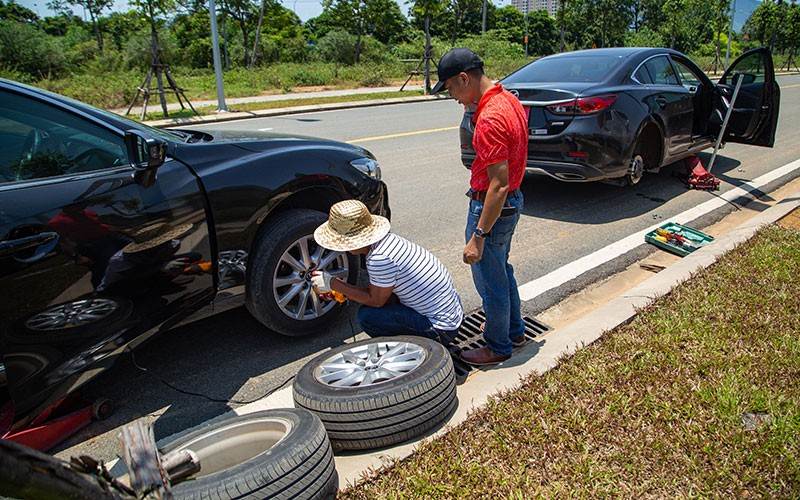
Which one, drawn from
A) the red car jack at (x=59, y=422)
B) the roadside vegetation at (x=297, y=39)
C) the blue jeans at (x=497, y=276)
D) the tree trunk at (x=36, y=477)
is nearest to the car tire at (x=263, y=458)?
the tree trunk at (x=36, y=477)

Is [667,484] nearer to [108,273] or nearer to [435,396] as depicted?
[435,396]

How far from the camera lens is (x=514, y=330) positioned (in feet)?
11.8

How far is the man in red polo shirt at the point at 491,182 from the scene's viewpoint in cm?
288

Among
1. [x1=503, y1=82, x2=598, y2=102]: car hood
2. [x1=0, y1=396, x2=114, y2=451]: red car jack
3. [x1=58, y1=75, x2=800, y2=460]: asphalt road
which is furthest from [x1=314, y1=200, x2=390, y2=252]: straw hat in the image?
[x1=503, y1=82, x2=598, y2=102]: car hood

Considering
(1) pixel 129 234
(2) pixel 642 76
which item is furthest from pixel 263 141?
(2) pixel 642 76

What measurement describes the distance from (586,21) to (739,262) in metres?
57.8

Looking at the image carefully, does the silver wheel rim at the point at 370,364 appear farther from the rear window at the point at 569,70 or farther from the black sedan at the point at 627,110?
the rear window at the point at 569,70

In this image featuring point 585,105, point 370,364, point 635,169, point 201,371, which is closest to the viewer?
point 370,364

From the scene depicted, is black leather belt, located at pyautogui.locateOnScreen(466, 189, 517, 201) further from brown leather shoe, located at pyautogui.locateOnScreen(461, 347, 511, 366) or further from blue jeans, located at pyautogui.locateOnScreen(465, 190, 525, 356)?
brown leather shoe, located at pyautogui.locateOnScreen(461, 347, 511, 366)

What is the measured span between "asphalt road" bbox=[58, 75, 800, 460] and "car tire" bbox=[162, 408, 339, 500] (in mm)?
732

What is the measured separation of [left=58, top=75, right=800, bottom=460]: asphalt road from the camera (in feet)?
10.6

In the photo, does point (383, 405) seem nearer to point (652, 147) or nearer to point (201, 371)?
point (201, 371)

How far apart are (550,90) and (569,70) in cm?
79

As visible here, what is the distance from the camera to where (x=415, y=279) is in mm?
3203
